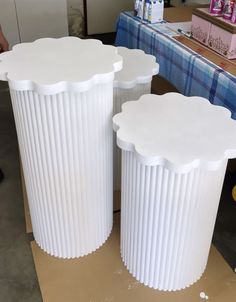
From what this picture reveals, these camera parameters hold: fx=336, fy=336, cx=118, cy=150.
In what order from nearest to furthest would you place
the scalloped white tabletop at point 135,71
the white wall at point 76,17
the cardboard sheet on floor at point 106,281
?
the cardboard sheet on floor at point 106,281
the scalloped white tabletop at point 135,71
the white wall at point 76,17

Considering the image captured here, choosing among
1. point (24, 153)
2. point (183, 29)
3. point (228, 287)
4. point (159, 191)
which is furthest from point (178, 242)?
point (183, 29)

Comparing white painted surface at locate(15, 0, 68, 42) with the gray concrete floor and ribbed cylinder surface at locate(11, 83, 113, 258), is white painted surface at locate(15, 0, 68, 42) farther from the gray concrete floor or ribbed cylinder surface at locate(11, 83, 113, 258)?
ribbed cylinder surface at locate(11, 83, 113, 258)

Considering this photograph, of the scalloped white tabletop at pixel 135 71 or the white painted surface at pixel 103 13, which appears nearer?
the scalloped white tabletop at pixel 135 71

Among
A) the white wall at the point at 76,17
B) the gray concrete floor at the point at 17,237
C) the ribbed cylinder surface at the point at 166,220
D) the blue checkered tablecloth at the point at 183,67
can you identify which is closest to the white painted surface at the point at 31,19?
the white wall at the point at 76,17

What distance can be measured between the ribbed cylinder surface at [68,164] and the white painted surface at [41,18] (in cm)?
254

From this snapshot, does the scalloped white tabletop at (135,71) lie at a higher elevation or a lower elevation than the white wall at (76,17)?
higher

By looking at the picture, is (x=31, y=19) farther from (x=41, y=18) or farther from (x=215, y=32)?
(x=215, y=32)

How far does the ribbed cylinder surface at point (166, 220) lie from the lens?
3.44 ft

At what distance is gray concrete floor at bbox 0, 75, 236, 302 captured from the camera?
1384mm

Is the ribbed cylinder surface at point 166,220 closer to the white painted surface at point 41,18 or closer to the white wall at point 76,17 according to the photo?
the white painted surface at point 41,18

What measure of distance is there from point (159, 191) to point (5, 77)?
61 cm

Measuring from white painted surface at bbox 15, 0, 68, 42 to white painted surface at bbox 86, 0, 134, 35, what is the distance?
563mm

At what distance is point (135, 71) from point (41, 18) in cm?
233

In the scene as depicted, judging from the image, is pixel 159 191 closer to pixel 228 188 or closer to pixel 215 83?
pixel 215 83
